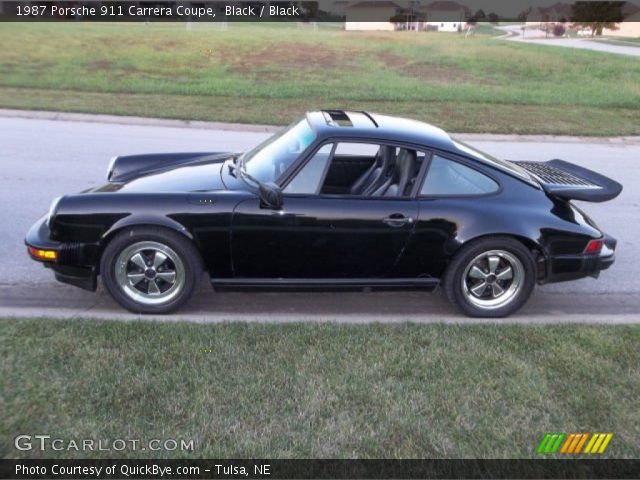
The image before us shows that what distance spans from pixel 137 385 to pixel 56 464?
63 centimetres

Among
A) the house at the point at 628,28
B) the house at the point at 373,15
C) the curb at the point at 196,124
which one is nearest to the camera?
the curb at the point at 196,124

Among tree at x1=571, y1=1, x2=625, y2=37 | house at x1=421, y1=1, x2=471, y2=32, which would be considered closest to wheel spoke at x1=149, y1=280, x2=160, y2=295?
tree at x1=571, y1=1, x2=625, y2=37

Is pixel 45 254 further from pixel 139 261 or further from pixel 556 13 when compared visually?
pixel 556 13

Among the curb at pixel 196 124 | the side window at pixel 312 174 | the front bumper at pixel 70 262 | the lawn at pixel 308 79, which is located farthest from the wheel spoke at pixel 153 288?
the lawn at pixel 308 79

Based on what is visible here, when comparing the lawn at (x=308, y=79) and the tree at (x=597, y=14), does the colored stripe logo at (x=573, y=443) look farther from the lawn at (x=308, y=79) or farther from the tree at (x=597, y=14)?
the tree at (x=597, y=14)

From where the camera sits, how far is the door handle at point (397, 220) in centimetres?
448

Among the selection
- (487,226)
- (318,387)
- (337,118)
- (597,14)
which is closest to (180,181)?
(337,118)

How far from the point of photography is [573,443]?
128 inches

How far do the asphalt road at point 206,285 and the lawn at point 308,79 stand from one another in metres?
3.55

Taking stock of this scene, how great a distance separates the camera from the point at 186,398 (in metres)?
3.40

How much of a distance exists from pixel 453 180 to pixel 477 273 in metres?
0.70

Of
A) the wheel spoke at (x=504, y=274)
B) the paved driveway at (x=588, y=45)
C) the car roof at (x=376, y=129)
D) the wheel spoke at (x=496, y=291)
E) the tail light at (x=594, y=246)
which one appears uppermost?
the paved driveway at (x=588, y=45)

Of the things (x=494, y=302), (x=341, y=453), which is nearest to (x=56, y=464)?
(x=341, y=453)

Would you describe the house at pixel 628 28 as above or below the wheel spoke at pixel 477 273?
above
